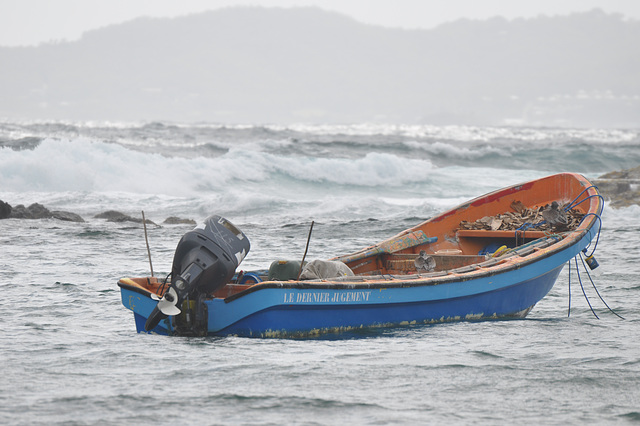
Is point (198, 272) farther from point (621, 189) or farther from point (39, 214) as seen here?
point (621, 189)

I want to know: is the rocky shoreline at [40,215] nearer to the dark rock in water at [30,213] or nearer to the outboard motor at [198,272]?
the dark rock in water at [30,213]

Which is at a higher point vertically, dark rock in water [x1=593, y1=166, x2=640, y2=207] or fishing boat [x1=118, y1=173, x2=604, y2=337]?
dark rock in water [x1=593, y1=166, x2=640, y2=207]

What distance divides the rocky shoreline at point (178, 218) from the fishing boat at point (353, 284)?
919cm

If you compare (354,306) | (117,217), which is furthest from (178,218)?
(354,306)

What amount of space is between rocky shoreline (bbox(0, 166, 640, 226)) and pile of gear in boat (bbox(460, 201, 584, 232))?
888cm

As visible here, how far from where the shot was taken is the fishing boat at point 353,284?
23.7ft

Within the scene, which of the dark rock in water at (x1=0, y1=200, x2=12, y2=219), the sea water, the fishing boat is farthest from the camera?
the dark rock in water at (x1=0, y1=200, x2=12, y2=219)

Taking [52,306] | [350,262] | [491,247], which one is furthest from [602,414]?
[52,306]

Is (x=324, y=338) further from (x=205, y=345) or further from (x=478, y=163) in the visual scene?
(x=478, y=163)

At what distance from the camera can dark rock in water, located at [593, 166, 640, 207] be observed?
2103 centimetres

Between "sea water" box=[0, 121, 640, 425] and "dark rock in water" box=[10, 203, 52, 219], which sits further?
Answer: "dark rock in water" box=[10, 203, 52, 219]

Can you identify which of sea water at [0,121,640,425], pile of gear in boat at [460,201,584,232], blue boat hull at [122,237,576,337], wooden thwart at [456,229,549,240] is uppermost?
pile of gear in boat at [460,201,584,232]

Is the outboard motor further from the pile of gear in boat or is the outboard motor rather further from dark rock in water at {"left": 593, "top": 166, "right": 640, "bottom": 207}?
dark rock in water at {"left": 593, "top": 166, "right": 640, "bottom": 207}

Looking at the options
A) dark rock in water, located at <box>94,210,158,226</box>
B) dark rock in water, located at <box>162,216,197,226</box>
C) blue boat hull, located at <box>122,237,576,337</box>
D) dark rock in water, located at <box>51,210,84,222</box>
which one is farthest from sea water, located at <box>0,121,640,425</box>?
dark rock in water, located at <box>162,216,197,226</box>
